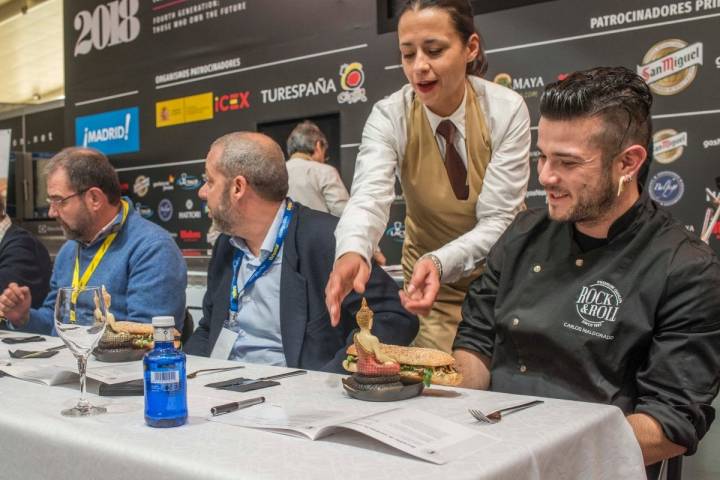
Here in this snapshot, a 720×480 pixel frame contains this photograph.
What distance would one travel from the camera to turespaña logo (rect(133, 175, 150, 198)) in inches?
227

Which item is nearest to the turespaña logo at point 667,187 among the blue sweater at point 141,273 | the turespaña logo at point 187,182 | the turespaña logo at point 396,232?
the turespaña logo at point 396,232

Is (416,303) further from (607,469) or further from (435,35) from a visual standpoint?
(435,35)

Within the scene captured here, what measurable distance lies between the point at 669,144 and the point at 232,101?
2.96m

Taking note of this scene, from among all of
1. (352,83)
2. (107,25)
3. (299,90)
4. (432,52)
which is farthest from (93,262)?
(107,25)

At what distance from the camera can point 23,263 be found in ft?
10.9

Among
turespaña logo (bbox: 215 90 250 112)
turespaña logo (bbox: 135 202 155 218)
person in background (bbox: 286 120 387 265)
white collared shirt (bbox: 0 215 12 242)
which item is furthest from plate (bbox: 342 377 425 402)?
turespaña logo (bbox: 135 202 155 218)

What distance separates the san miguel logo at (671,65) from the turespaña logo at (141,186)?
3.75 meters

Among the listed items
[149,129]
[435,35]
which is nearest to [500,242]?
[435,35]

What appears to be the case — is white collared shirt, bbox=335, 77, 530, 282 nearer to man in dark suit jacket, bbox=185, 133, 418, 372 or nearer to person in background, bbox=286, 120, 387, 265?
man in dark suit jacket, bbox=185, 133, 418, 372

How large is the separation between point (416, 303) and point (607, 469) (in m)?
0.53

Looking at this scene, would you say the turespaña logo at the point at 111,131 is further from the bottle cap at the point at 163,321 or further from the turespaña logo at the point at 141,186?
the bottle cap at the point at 163,321

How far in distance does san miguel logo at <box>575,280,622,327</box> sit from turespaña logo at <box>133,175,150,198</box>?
473 centimetres

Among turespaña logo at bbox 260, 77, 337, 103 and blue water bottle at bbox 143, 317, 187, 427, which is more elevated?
turespaña logo at bbox 260, 77, 337, 103

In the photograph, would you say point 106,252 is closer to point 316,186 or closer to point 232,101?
point 316,186
